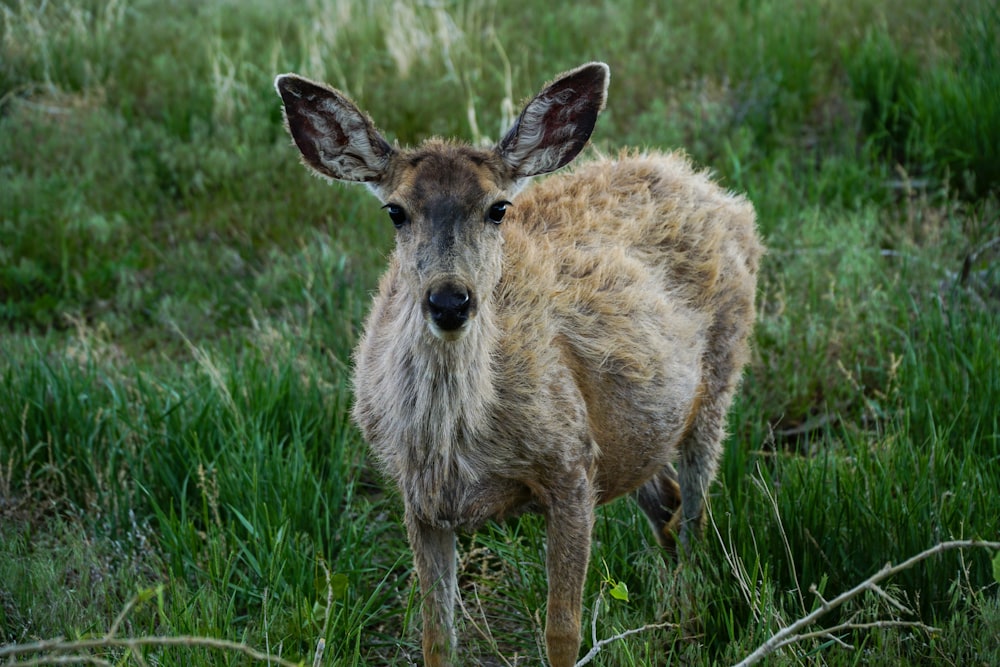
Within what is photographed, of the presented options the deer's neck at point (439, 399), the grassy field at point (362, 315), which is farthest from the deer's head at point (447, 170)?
the grassy field at point (362, 315)

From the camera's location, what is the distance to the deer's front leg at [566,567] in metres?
4.43

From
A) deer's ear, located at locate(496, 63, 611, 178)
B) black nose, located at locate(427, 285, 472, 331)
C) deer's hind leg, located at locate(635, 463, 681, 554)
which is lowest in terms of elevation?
deer's hind leg, located at locate(635, 463, 681, 554)

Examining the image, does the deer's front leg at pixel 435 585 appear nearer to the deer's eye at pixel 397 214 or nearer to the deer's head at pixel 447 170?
the deer's head at pixel 447 170

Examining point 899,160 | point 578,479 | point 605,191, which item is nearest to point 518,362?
point 578,479

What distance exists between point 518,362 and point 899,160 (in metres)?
5.13

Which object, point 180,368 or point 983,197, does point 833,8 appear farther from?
point 180,368

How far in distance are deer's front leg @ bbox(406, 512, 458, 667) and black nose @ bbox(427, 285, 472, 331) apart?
0.87m

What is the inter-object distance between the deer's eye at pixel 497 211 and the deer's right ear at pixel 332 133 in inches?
20.8

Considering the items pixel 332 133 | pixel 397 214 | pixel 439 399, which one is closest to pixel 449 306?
pixel 439 399

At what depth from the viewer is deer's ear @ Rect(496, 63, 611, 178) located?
186 inches

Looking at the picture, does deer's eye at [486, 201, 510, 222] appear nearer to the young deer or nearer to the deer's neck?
the young deer

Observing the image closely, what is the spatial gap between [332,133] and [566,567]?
77.0 inches

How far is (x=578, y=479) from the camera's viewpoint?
4.57m

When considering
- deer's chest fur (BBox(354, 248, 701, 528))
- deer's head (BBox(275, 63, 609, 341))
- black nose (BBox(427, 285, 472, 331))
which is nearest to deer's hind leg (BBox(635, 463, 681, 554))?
deer's chest fur (BBox(354, 248, 701, 528))
